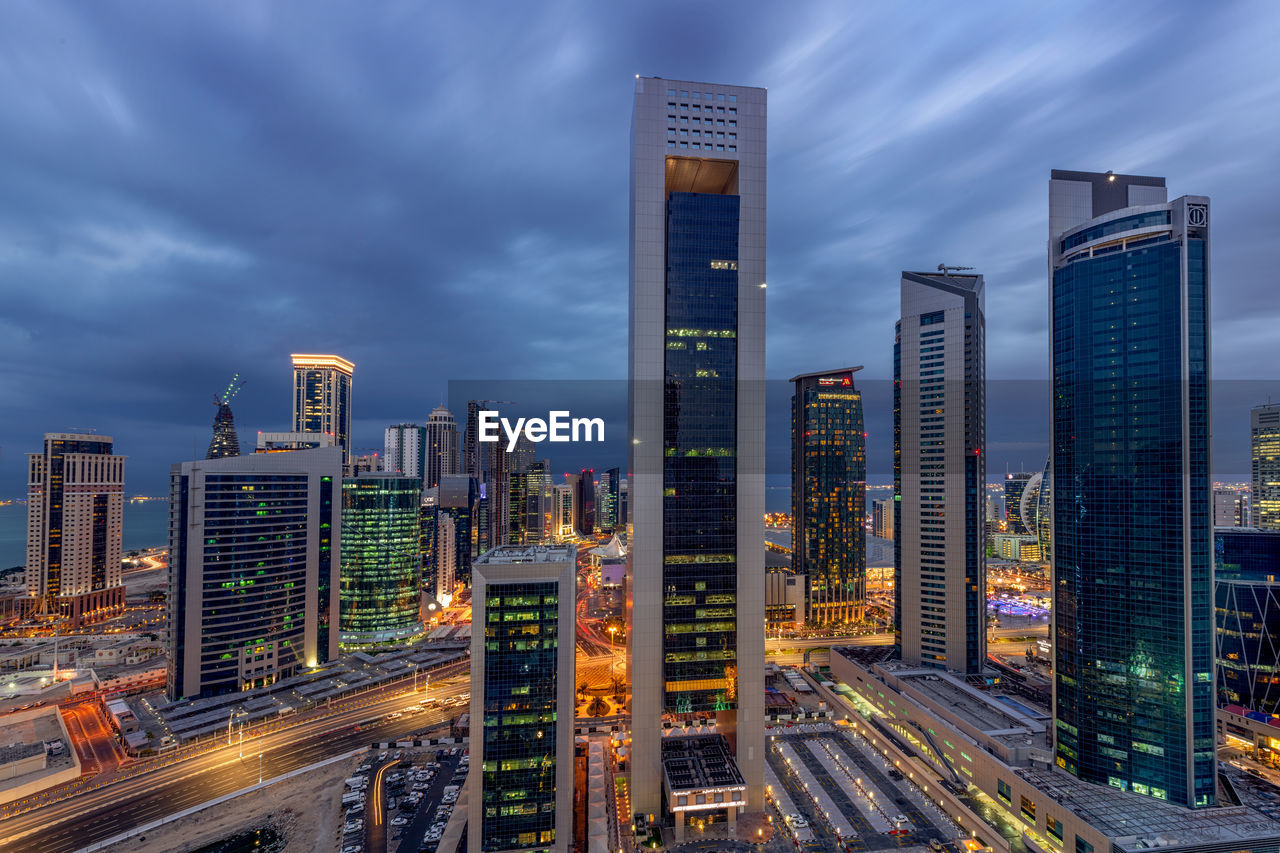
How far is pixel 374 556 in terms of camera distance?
10650 centimetres

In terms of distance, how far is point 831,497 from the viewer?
121 meters

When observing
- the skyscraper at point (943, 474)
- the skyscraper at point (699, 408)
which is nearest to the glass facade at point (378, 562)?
the skyscraper at point (699, 408)

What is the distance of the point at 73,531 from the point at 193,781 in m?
99.4

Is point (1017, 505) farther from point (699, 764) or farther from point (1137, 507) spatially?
point (699, 764)

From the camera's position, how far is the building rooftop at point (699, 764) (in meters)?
45.8

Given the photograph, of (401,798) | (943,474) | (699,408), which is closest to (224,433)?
(401,798)

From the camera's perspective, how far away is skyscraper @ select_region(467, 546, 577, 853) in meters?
42.5

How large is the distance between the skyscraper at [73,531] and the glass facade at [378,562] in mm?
62629

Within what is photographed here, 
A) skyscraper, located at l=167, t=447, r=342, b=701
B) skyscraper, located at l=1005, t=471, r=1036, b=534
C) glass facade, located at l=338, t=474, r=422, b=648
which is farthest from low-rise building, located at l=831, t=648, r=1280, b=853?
skyscraper, located at l=1005, t=471, r=1036, b=534

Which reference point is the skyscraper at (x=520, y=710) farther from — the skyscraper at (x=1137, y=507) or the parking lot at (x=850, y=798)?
the skyscraper at (x=1137, y=507)

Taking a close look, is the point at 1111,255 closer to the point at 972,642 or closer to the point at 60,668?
the point at 972,642

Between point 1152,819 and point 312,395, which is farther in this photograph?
point 312,395

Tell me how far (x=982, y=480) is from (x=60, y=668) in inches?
5522

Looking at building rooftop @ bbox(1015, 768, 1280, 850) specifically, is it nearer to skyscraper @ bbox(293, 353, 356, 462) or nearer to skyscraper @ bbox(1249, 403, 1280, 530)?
skyscraper @ bbox(1249, 403, 1280, 530)
